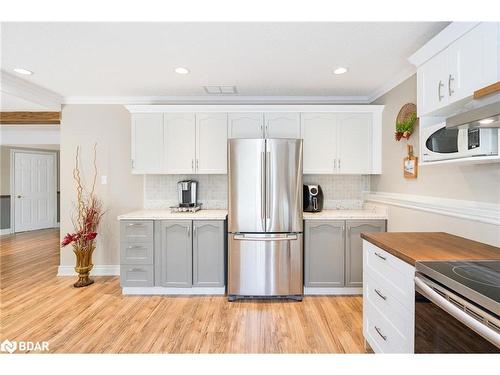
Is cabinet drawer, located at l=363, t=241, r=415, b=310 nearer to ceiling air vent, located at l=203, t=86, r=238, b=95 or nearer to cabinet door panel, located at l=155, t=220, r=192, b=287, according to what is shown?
cabinet door panel, located at l=155, t=220, r=192, b=287

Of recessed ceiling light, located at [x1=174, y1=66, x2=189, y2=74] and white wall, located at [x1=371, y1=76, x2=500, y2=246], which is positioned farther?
recessed ceiling light, located at [x1=174, y1=66, x2=189, y2=74]

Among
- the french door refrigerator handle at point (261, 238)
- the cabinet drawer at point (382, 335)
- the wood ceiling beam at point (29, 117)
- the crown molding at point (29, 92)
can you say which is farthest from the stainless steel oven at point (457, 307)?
the wood ceiling beam at point (29, 117)

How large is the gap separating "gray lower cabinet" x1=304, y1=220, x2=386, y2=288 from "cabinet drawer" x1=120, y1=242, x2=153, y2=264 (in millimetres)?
1775

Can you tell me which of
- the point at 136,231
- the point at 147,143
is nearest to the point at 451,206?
the point at 136,231

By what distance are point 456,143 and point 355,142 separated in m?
1.63

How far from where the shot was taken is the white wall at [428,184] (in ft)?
5.52

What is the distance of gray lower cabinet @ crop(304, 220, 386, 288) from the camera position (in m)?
2.89

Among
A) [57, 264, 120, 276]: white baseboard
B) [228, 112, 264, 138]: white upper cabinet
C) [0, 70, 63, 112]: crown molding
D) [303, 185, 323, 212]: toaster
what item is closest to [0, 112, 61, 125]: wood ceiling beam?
[0, 70, 63, 112]: crown molding

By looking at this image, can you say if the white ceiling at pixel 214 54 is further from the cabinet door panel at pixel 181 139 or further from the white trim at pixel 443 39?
the cabinet door panel at pixel 181 139

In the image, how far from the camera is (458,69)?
155 cm

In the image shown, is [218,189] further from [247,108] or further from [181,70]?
[181,70]

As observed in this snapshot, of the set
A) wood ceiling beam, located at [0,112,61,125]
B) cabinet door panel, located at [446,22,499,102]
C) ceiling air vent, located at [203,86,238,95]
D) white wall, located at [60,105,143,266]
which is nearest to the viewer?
cabinet door panel, located at [446,22,499,102]

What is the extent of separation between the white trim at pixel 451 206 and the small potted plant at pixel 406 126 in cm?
61
